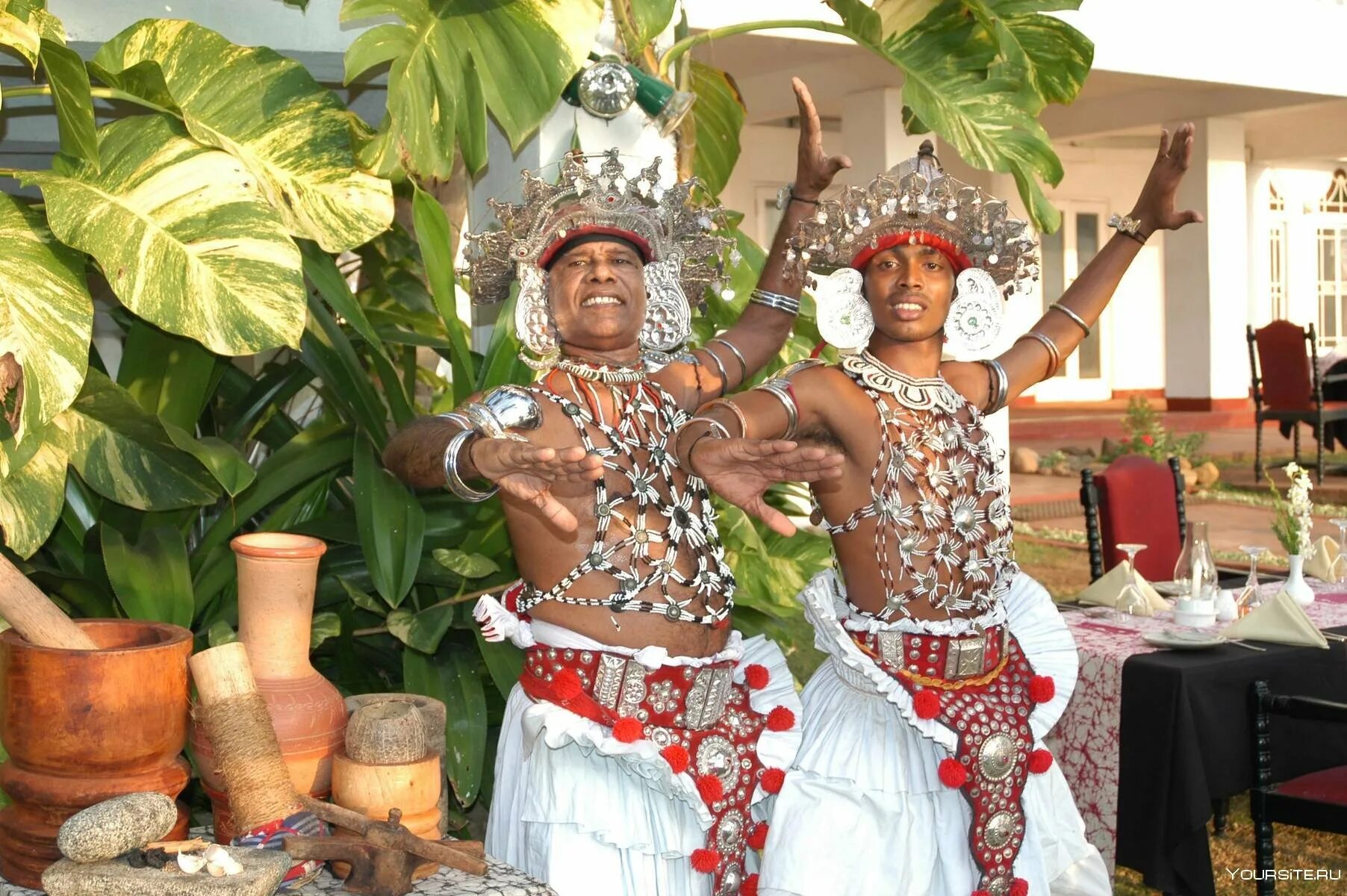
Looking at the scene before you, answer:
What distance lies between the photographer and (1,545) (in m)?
3.28

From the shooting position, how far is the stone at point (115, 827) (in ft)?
6.65

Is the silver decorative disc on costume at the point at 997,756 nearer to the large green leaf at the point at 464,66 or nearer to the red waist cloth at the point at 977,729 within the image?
the red waist cloth at the point at 977,729

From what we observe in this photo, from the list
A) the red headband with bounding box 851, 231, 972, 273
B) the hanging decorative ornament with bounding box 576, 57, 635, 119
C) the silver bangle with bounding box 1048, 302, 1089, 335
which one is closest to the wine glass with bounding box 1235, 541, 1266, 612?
the silver bangle with bounding box 1048, 302, 1089, 335

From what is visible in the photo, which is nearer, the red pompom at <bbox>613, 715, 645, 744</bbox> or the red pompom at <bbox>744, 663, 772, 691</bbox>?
the red pompom at <bbox>613, 715, 645, 744</bbox>

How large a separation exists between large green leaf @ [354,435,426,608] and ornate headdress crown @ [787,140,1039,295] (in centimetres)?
107

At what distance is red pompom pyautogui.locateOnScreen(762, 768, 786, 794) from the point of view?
2645mm

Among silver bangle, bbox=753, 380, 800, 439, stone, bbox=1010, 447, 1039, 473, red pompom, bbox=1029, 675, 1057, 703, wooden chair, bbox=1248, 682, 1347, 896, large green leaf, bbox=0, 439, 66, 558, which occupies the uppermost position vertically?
silver bangle, bbox=753, 380, 800, 439

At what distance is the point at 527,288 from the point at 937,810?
46.3 inches

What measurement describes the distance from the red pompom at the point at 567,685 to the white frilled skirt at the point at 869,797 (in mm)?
431

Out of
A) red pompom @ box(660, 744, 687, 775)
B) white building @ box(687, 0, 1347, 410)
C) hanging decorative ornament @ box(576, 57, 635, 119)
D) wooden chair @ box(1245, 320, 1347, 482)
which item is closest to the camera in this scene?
red pompom @ box(660, 744, 687, 775)

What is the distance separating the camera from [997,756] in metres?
2.66

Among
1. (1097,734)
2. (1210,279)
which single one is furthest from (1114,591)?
(1210,279)

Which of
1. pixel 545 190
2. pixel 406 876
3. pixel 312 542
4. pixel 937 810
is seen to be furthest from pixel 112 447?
pixel 937 810

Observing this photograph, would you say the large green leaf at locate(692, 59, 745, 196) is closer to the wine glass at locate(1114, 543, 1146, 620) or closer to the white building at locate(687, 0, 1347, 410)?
the wine glass at locate(1114, 543, 1146, 620)
